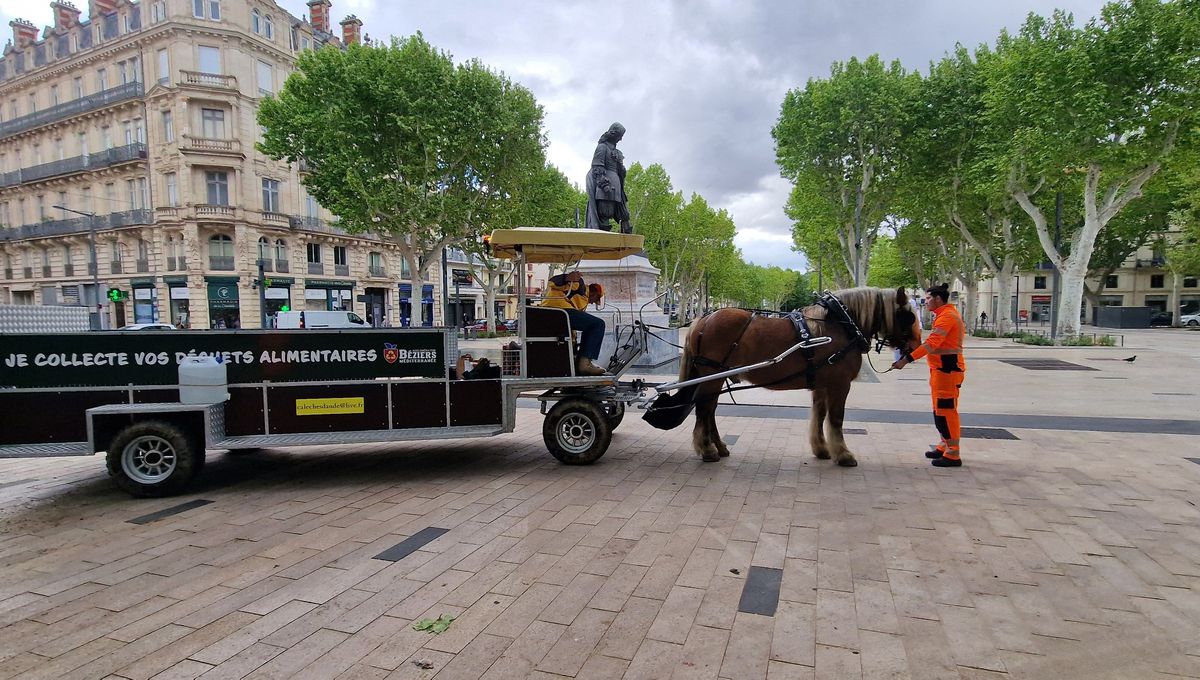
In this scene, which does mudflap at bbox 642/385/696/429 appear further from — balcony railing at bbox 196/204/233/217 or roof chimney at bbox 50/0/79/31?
roof chimney at bbox 50/0/79/31

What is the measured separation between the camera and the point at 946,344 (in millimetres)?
6102

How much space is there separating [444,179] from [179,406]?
72.2 ft

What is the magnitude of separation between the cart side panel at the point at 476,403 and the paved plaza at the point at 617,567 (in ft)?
2.03

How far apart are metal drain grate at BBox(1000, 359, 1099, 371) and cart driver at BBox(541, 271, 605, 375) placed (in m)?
15.2

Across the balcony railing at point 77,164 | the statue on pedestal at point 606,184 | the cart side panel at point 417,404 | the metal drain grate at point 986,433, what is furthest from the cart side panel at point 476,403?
the balcony railing at point 77,164

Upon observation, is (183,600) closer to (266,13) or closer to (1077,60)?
(1077,60)

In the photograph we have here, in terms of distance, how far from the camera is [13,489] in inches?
227

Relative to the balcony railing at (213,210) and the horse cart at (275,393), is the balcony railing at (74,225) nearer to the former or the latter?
the balcony railing at (213,210)

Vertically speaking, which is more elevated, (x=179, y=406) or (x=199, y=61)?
(x=199, y=61)

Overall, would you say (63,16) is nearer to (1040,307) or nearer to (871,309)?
(871,309)

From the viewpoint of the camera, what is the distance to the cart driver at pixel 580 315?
630 centimetres

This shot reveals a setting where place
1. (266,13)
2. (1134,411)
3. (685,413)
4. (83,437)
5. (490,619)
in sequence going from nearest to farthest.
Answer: (490,619) → (83,437) → (685,413) → (1134,411) → (266,13)

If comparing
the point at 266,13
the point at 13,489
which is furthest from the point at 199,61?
the point at 13,489

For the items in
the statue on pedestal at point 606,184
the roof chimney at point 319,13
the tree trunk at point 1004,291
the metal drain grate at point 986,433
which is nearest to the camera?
the metal drain grate at point 986,433
